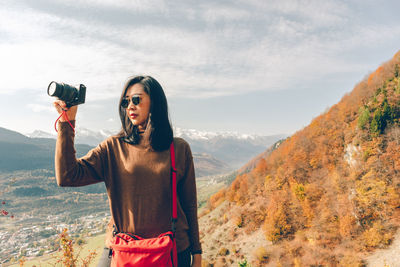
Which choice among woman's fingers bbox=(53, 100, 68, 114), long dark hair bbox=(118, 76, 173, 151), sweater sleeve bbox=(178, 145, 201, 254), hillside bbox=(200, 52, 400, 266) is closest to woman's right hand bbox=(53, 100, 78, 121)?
woman's fingers bbox=(53, 100, 68, 114)

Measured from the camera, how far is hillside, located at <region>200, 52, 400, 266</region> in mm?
28094

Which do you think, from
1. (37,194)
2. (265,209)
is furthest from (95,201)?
(265,209)

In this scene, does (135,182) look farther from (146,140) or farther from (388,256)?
(388,256)

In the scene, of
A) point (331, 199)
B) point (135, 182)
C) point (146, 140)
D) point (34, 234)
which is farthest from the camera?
point (34, 234)

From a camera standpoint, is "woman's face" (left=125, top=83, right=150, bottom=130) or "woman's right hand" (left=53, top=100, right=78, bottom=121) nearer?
"woman's right hand" (left=53, top=100, right=78, bottom=121)

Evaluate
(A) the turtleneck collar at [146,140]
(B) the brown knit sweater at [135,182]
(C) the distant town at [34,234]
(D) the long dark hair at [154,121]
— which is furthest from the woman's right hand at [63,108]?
(C) the distant town at [34,234]

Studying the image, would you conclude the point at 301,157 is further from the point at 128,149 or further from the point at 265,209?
the point at 128,149

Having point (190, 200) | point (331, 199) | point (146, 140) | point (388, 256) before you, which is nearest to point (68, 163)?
point (146, 140)

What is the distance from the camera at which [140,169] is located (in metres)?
2.14

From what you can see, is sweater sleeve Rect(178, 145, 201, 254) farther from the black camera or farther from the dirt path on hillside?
the dirt path on hillside

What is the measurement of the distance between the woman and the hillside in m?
29.2

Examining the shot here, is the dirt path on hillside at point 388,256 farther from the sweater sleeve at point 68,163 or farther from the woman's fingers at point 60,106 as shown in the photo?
the woman's fingers at point 60,106

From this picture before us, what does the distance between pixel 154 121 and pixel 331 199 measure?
1615 inches

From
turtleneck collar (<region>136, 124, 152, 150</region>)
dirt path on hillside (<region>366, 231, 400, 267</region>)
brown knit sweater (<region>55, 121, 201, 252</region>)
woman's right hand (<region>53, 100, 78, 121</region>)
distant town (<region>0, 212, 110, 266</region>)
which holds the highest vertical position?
woman's right hand (<region>53, 100, 78, 121</region>)
